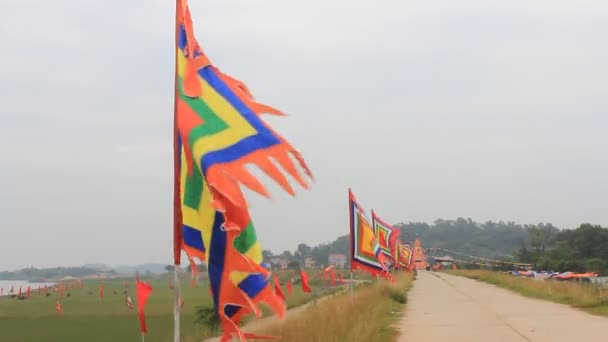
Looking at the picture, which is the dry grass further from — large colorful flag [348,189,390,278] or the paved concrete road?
large colorful flag [348,189,390,278]

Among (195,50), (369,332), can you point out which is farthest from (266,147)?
(369,332)

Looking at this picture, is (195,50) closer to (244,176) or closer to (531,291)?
(244,176)

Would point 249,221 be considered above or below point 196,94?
below

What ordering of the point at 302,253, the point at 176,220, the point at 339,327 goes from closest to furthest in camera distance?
the point at 176,220 → the point at 339,327 → the point at 302,253

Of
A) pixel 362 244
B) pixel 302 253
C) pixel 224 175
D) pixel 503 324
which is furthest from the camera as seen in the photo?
pixel 302 253

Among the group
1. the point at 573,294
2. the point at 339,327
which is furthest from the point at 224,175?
the point at 573,294

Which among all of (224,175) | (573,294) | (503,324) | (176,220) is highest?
(224,175)

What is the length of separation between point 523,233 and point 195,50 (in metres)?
184

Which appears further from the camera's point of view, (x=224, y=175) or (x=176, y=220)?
(x=176, y=220)

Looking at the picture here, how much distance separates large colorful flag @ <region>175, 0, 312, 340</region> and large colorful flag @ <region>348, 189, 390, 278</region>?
13.1 metres

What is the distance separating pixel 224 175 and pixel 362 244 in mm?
14055

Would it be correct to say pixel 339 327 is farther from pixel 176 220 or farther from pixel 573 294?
pixel 573 294

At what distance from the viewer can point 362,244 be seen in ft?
60.6

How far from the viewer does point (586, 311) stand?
15.8 meters
